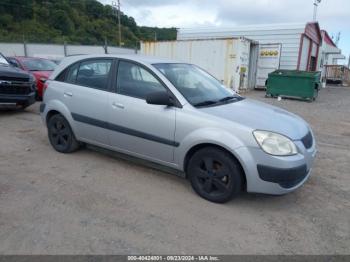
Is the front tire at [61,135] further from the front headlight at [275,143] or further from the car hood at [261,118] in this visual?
the front headlight at [275,143]

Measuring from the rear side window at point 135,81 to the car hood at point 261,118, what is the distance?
0.80 m

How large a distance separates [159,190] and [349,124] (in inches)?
280

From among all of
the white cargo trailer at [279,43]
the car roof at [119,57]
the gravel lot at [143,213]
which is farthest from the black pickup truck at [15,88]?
the white cargo trailer at [279,43]

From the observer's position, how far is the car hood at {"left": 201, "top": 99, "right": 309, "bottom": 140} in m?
3.47

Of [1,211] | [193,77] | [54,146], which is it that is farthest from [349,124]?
[1,211]

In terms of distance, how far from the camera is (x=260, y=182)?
3367mm

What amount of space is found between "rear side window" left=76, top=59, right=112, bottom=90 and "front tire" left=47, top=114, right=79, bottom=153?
72cm

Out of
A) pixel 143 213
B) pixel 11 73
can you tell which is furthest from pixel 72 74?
pixel 11 73

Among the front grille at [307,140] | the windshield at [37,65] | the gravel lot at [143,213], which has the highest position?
the windshield at [37,65]

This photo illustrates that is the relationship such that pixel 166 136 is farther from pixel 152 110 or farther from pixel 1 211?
pixel 1 211

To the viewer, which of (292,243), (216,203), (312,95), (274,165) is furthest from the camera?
(312,95)

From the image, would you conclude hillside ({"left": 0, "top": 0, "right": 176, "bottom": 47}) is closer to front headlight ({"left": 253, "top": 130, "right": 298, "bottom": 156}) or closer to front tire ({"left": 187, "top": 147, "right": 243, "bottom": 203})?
front tire ({"left": 187, "top": 147, "right": 243, "bottom": 203})

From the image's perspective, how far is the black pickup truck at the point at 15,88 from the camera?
7422 mm

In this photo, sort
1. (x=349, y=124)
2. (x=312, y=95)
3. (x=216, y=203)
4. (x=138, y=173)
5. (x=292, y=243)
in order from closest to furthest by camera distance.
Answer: (x=292, y=243) → (x=216, y=203) → (x=138, y=173) → (x=349, y=124) → (x=312, y=95)
